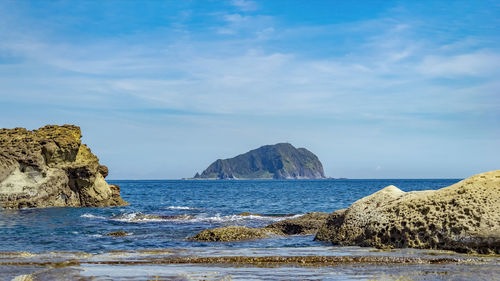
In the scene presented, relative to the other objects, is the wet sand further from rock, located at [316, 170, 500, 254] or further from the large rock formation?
the large rock formation

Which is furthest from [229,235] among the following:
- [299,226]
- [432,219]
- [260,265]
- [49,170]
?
[49,170]

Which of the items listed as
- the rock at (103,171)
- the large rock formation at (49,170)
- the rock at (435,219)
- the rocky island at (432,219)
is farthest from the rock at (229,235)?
the rock at (103,171)

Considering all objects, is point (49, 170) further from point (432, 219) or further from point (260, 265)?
point (432, 219)

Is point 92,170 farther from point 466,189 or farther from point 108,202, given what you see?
point 466,189

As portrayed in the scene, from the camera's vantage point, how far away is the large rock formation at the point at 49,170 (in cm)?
4206

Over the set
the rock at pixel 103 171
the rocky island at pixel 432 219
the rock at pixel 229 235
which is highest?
the rock at pixel 103 171

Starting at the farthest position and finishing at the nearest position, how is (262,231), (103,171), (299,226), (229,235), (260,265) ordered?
1. (103,171)
2. (299,226)
3. (262,231)
4. (229,235)
5. (260,265)

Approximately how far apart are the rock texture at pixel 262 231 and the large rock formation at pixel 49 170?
28.2m

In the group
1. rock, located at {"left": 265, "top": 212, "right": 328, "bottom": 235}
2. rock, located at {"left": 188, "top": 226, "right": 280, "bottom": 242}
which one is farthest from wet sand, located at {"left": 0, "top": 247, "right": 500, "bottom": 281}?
rock, located at {"left": 265, "top": 212, "right": 328, "bottom": 235}

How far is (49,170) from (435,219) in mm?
38610

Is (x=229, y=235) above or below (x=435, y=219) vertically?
below

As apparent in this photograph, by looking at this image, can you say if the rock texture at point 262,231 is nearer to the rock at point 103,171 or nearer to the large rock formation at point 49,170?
the large rock formation at point 49,170

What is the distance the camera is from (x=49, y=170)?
1753 inches

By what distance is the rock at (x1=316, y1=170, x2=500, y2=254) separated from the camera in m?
13.1
